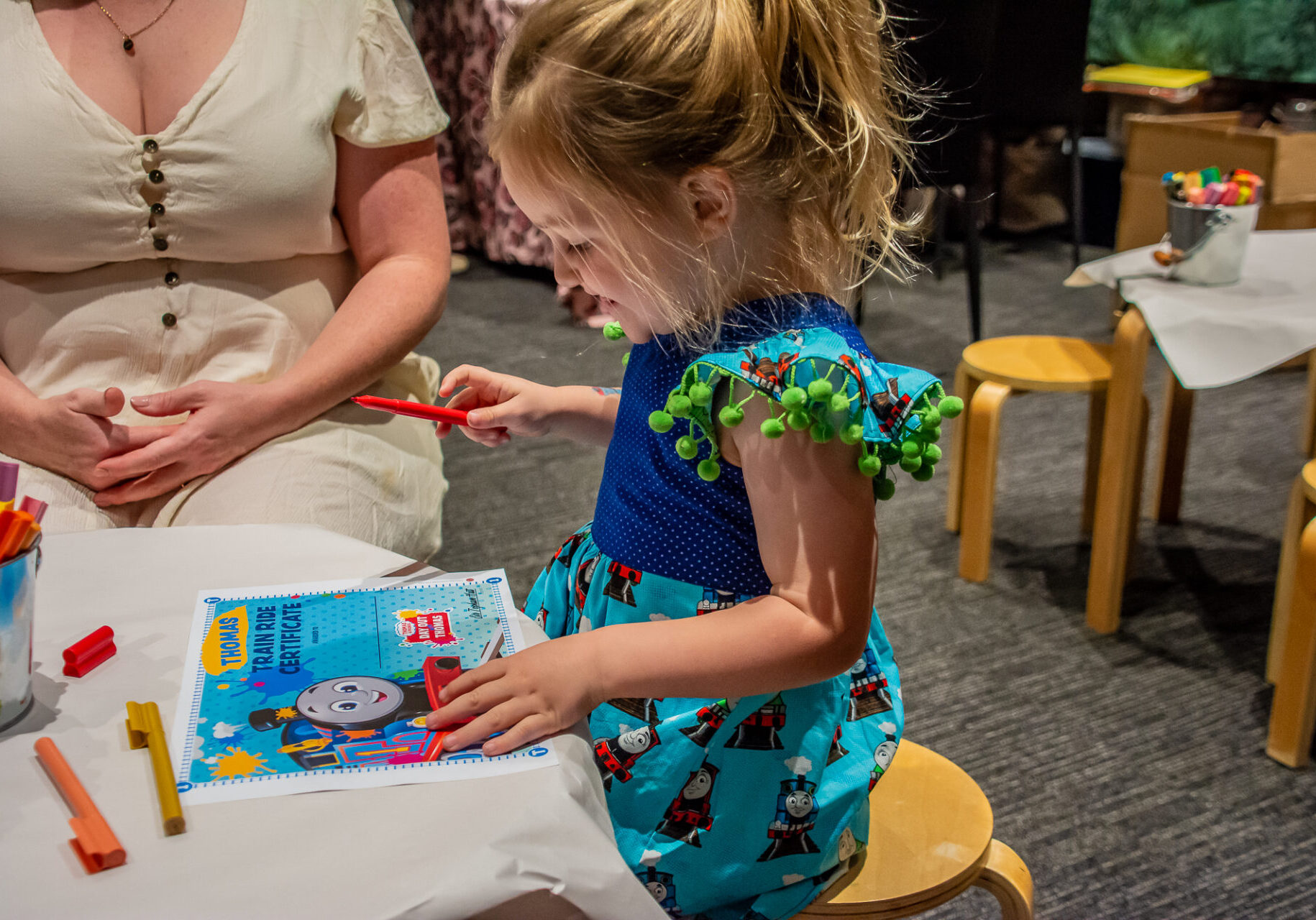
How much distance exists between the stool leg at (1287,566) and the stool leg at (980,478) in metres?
0.49

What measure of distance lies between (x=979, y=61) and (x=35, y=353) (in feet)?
8.28

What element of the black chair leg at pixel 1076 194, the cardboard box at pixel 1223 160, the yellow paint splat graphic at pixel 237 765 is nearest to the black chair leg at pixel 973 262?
the cardboard box at pixel 1223 160

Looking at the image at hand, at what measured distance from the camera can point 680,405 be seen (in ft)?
2.55

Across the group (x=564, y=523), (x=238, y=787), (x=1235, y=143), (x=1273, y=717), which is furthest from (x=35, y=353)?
(x=1235, y=143)

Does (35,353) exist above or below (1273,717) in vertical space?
above

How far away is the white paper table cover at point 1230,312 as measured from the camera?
5.41 ft

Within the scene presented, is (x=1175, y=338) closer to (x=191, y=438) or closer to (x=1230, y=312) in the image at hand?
(x=1230, y=312)

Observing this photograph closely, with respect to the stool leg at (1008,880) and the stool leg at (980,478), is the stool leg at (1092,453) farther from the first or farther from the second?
the stool leg at (1008,880)

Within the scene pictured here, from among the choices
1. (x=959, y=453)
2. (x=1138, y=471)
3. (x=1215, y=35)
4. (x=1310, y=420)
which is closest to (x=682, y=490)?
(x=1138, y=471)

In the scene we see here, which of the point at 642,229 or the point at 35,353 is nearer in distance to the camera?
the point at 642,229

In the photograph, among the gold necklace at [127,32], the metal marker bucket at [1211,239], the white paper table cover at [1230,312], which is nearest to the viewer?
the gold necklace at [127,32]

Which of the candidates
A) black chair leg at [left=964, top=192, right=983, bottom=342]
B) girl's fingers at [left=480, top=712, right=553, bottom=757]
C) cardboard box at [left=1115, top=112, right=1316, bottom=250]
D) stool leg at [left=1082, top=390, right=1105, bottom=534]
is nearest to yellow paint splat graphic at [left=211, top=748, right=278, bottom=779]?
girl's fingers at [left=480, top=712, right=553, bottom=757]

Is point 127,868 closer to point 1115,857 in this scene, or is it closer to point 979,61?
point 1115,857

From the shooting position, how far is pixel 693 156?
2.47ft
